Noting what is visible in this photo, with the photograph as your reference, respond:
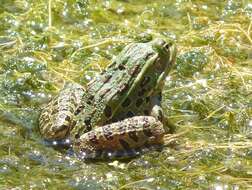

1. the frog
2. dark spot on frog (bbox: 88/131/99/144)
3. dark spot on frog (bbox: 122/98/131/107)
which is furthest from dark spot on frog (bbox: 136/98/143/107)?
dark spot on frog (bbox: 88/131/99/144)

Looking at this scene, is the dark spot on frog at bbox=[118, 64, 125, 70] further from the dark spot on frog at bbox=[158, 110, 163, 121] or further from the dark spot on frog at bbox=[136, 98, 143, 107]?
the dark spot on frog at bbox=[158, 110, 163, 121]

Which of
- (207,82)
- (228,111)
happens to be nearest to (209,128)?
(228,111)

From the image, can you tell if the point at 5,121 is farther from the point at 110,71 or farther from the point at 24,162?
the point at 110,71

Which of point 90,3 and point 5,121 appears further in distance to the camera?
point 90,3

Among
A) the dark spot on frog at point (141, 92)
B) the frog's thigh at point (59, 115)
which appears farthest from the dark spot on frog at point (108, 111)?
the dark spot on frog at point (141, 92)

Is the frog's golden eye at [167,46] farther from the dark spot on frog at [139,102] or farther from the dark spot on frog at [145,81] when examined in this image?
the dark spot on frog at [139,102]

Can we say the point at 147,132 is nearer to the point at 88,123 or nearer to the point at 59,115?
the point at 88,123

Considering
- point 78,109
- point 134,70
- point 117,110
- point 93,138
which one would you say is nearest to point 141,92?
point 134,70
